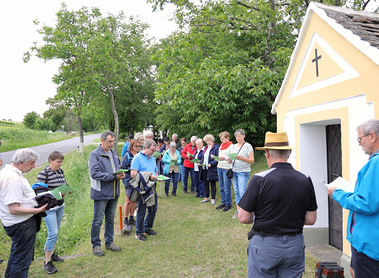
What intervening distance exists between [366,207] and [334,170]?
3201 mm

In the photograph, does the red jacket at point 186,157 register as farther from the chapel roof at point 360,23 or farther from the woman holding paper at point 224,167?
the chapel roof at point 360,23

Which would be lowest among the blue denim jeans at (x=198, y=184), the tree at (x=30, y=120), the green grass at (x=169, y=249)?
the green grass at (x=169, y=249)

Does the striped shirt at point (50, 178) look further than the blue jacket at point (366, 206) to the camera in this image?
Yes

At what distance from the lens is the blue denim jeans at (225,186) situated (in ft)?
24.0

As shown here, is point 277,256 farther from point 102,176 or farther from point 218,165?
point 218,165

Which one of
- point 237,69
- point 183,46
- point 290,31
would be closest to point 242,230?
point 237,69

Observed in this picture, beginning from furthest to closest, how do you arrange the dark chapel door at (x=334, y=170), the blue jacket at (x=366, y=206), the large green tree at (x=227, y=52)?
1. the large green tree at (x=227, y=52)
2. the dark chapel door at (x=334, y=170)
3. the blue jacket at (x=366, y=206)

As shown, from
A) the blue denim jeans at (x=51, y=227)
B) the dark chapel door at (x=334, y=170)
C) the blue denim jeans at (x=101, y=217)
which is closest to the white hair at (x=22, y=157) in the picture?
the blue denim jeans at (x=51, y=227)

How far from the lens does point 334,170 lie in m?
4.96

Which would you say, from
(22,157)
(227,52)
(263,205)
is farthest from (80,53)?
(263,205)

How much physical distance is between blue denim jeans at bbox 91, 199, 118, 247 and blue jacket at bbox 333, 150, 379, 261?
375 centimetres

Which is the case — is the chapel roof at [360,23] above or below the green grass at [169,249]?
above

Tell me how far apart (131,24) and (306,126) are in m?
18.0

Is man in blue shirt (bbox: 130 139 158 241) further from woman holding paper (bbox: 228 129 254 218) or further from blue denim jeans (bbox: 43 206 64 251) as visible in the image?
woman holding paper (bbox: 228 129 254 218)
